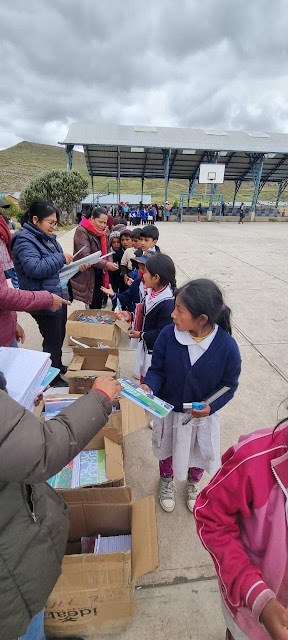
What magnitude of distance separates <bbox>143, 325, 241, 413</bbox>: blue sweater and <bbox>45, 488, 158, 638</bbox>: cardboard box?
0.53 meters

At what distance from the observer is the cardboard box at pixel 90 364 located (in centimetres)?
251

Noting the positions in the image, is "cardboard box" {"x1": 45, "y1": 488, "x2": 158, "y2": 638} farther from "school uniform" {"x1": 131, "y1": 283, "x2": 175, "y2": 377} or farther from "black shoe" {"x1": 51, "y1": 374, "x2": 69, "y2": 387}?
"black shoe" {"x1": 51, "y1": 374, "x2": 69, "y2": 387}

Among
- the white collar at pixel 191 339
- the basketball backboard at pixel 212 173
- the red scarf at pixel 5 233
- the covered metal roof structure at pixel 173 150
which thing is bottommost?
the white collar at pixel 191 339

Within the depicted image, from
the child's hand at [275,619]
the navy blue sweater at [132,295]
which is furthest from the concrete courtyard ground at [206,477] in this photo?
the navy blue sweater at [132,295]

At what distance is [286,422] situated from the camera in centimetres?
87

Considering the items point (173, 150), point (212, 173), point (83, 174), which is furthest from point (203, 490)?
point (83, 174)

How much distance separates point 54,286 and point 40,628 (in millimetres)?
2092

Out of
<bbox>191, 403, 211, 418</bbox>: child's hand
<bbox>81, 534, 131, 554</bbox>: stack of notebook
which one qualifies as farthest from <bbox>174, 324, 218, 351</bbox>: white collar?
<bbox>81, 534, 131, 554</bbox>: stack of notebook

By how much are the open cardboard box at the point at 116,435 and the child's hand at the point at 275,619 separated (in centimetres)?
87

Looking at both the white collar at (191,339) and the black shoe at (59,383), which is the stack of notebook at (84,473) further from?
the black shoe at (59,383)

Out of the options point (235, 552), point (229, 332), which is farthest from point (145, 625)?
point (229, 332)

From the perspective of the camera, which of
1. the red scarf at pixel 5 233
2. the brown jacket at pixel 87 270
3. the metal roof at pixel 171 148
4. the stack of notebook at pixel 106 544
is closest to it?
the stack of notebook at pixel 106 544

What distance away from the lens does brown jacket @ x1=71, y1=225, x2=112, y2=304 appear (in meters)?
3.72

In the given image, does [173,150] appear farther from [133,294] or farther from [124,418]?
[124,418]
